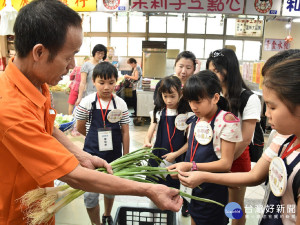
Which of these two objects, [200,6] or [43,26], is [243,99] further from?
[200,6]

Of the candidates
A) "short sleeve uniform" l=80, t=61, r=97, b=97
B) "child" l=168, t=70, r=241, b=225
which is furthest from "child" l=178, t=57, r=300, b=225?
"short sleeve uniform" l=80, t=61, r=97, b=97

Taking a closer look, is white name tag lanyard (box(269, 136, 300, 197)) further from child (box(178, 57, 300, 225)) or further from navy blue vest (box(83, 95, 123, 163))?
navy blue vest (box(83, 95, 123, 163))

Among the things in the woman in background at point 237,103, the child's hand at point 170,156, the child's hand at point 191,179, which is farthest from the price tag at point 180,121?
the child's hand at point 191,179

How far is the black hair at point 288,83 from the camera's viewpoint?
0.91 meters

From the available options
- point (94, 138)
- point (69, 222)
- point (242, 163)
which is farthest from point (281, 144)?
point (69, 222)

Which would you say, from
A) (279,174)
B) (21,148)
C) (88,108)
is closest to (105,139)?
(88,108)

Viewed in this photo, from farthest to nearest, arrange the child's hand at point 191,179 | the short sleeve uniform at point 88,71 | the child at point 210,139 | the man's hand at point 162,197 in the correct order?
the short sleeve uniform at point 88,71, the child at point 210,139, the child's hand at point 191,179, the man's hand at point 162,197

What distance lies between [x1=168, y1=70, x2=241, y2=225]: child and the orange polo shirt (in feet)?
2.71

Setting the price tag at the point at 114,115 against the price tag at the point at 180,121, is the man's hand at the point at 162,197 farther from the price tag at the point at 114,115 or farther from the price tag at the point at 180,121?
the price tag at the point at 114,115

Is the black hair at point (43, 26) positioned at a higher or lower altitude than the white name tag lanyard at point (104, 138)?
higher

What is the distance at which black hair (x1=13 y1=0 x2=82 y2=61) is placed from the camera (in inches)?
36.2

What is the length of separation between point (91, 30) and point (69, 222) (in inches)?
463

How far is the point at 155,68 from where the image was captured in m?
7.34

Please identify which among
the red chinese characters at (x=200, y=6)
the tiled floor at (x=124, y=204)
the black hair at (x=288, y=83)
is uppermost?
the red chinese characters at (x=200, y=6)
